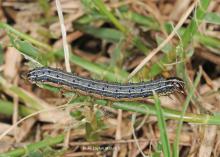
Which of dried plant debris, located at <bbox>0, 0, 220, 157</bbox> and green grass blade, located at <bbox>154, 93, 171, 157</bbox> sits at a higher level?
dried plant debris, located at <bbox>0, 0, 220, 157</bbox>

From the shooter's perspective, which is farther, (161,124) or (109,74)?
(109,74)

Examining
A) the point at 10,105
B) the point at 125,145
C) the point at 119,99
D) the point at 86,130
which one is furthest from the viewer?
the point at 10,105

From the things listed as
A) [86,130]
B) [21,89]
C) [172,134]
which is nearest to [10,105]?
[21,89]

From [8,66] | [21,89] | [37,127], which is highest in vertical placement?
[8,66]

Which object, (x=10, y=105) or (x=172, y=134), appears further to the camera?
(x=10, y=105)

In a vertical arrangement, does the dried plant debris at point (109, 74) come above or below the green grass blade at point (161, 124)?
above

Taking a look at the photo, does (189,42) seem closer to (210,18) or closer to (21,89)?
(210,18)

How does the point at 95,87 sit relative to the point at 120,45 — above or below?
below

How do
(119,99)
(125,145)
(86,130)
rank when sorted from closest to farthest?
(119,99), (86,130), (125,145)

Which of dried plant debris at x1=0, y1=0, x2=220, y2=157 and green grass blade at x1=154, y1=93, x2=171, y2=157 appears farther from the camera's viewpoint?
dried plant debris at x1=0, y1=0, x2=220, y2=157

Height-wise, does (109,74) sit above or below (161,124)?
above

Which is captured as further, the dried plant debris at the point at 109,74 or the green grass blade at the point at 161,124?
the dried plant debris at the point at 109,74
